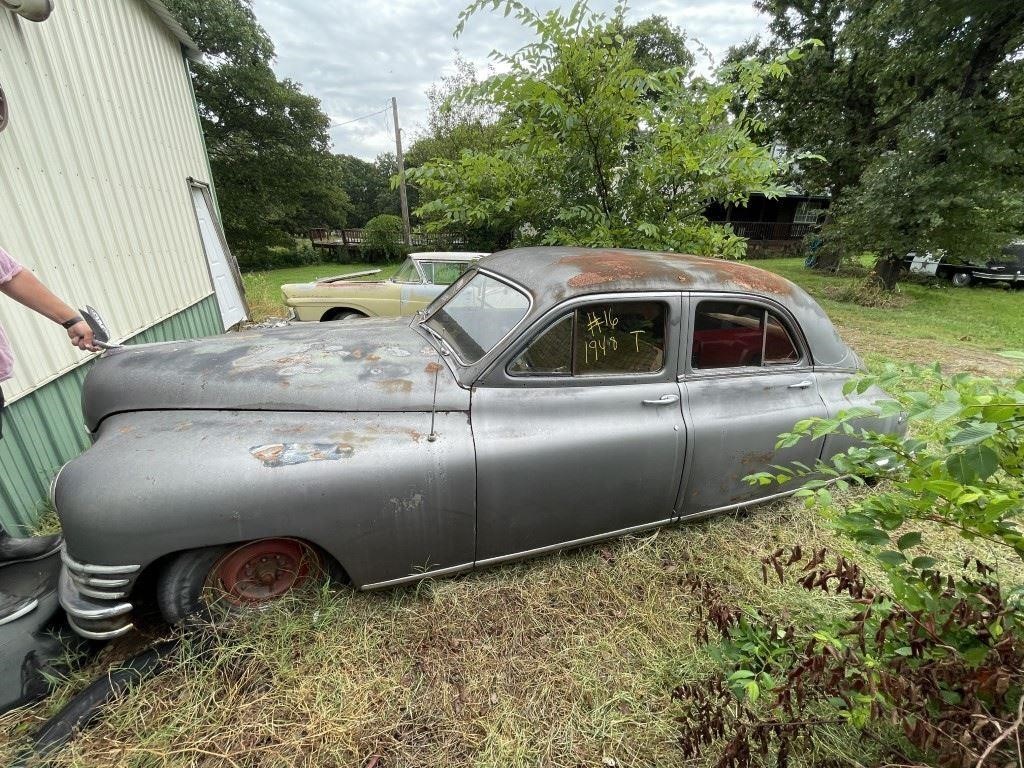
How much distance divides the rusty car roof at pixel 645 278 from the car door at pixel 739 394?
91 millimetres

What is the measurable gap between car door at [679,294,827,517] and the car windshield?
3.26ft

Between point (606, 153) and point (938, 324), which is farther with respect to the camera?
point (938, 324)

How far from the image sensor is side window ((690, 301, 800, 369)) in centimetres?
254

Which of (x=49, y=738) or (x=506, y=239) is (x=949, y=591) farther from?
(x=506, y=239)

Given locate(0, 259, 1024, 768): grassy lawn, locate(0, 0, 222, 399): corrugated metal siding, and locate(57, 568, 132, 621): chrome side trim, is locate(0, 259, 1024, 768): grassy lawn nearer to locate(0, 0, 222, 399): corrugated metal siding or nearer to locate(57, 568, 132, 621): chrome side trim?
locate(57, 568, 132, 621): chrome side trim

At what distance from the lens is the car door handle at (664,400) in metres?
2.38

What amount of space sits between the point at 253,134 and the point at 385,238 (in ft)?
21.2

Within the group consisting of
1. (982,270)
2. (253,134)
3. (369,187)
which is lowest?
(982,270)

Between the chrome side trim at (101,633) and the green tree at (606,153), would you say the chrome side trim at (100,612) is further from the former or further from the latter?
the green tree at (606,153)

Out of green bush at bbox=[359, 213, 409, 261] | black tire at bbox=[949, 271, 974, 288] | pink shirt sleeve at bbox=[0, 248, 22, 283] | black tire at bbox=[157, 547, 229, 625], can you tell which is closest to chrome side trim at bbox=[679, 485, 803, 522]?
black tire at bbox=[157, 547, 229, 625]

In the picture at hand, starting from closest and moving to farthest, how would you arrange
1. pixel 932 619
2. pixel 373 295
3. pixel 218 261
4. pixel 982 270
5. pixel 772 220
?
pixel 932 619
pixel 373 295
pixel 218 261
pixel 982 270
pixel 772 220

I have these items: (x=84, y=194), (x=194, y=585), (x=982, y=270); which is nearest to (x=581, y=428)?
(x=194, y=585)

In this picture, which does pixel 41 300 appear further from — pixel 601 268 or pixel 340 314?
pixel 340 314

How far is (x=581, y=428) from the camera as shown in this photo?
7.33 feet
